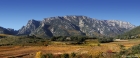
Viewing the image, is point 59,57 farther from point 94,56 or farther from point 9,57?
point 9,57

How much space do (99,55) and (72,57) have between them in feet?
18.1

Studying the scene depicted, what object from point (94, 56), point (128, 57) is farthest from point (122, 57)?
point (94, 56)

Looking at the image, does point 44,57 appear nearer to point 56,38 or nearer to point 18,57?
point 18,57

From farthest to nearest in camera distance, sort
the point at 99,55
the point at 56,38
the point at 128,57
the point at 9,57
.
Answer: the point at 56,38 → the point at 9,57 → the point at 99,55 → the point at 128,57

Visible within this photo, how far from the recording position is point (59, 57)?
47.0 meters

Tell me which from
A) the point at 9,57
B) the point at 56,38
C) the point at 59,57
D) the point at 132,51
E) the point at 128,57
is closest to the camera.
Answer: the point at 128,57

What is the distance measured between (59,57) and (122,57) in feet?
49.8

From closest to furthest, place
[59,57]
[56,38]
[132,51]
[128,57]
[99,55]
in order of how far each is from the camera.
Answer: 1. [128,57]
2. [132,51]
3. [99,55]
4. [59,57]
5. [56,38]

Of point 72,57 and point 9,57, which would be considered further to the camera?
point 9,57

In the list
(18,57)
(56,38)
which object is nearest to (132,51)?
(18,57)

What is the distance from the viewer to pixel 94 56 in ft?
142

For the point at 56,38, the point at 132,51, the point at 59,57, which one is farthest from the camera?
the point at 56,38

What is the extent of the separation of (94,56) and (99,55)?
0.97 m

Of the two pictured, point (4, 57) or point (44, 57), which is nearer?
point (44, 57)
